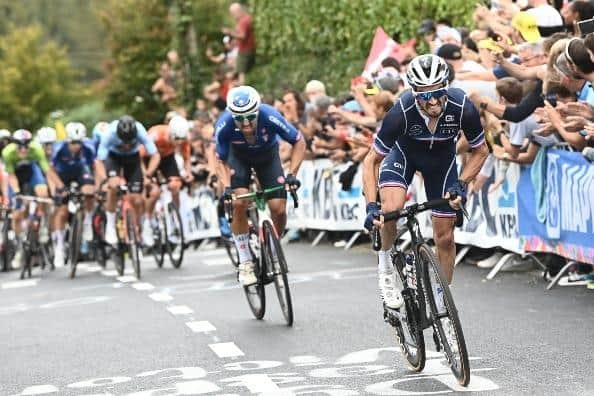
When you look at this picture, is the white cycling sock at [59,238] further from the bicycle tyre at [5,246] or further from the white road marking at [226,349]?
the white road marking at [226,349]

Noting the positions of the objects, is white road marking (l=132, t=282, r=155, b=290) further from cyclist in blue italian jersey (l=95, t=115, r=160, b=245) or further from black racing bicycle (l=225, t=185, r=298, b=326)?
black racing bicycle (l=225, t=185, r=298, b=326)

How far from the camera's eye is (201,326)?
457 inches

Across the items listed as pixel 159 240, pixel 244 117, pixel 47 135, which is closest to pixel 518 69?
pixel 244 117

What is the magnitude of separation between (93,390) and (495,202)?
21.9 ft

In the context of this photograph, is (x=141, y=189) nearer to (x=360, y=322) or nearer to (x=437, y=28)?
(x=437, y=28)

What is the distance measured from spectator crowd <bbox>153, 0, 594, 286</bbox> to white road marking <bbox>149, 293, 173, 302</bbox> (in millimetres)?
3331

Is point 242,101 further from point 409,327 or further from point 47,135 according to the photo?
point 47,135

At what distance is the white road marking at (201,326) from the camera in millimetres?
11359

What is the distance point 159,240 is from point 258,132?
21.0 feet

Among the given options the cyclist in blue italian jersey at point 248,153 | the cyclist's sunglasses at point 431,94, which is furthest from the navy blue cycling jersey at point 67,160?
the cyclist's sunglasses at point 431,94

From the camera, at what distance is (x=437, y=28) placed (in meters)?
18.0

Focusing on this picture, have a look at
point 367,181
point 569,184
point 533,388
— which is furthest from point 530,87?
point 533,388

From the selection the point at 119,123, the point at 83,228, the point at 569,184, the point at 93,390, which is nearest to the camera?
the point at 93,390

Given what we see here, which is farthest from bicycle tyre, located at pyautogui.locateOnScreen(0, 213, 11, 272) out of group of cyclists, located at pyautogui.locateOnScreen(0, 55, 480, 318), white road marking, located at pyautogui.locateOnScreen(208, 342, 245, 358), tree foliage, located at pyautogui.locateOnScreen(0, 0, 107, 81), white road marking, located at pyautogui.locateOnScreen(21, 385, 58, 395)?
tree foliage, located at pyautogui.locateOnScreen(0, 0, 107, 81)
